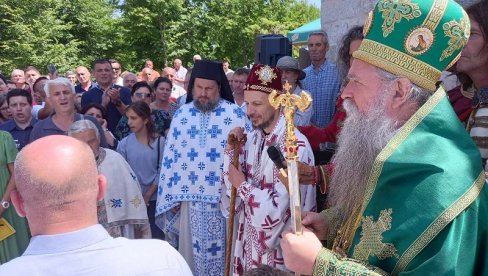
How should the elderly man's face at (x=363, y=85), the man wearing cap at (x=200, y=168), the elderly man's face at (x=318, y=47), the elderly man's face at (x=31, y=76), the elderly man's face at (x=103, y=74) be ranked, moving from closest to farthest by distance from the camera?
the elderly man's face at (x=363, y=85), the man wearing cap at (x=200, y=168), the elderly man's face at (x=318, y=47), the elderly man's face at (x=103, y=74), the elderly man's face at (x=31, y=76)

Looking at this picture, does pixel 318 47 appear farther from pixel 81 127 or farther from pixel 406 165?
pixel 406 165

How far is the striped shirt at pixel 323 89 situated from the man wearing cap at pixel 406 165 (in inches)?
139

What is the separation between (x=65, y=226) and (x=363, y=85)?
1.18 meters

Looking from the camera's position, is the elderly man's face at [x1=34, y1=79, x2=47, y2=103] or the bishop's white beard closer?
the bishop's white beard

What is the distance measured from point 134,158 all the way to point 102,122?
692 millimetres

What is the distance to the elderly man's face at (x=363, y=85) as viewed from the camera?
195 centimetres

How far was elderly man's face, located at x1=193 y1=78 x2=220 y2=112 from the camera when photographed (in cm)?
476

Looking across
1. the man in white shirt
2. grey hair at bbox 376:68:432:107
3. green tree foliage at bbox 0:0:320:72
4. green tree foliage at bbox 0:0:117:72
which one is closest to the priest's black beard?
grey hair at bbox 376:68:432:107

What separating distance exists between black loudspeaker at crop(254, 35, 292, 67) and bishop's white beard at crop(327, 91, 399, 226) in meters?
3.61

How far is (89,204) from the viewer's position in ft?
5.03

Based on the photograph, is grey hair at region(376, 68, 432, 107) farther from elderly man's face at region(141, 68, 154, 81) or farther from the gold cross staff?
elderly man's face at region(141, 68, 154, 81)

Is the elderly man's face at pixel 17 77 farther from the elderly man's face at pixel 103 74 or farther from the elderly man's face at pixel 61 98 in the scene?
the elderly man's face at pixel 61 98

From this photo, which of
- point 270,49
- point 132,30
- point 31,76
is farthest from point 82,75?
point 132,30

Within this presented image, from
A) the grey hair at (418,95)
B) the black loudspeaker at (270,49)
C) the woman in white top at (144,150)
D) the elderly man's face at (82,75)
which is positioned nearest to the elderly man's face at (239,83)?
the black loudspeaker at (270,49)
